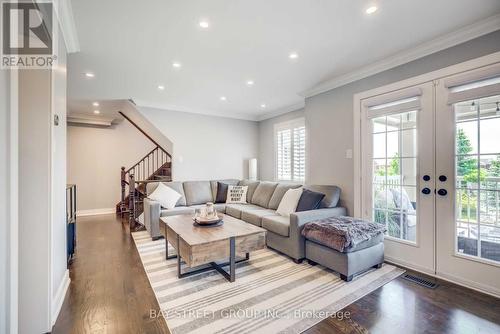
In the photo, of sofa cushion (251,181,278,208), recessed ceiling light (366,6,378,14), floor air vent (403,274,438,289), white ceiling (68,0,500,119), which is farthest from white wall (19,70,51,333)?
floor air vent (403,274,438,289)

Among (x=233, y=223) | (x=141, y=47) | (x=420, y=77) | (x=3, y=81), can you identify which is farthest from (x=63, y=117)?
(x=420, y=77)

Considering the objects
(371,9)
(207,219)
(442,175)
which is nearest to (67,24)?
(207,219)

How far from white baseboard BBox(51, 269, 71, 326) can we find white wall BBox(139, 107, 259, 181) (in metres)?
2.89

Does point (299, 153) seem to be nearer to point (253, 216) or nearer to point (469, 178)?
point (253, 216)

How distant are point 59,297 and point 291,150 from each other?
4343 millimetres

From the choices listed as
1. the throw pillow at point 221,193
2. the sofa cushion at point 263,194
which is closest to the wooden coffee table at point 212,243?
the sofa cushion at point 263,194

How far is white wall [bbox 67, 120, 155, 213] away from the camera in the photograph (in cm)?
598

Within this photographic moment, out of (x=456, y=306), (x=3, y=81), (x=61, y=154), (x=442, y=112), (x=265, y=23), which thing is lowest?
(x=456, y=306)

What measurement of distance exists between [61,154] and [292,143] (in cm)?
403

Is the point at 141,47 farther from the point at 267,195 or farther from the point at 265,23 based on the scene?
the point at 267,195

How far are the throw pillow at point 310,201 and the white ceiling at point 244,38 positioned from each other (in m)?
1.75

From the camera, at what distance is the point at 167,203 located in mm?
4090

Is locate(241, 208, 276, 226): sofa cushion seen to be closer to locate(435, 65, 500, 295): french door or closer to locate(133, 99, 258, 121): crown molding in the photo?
locate(435, 65, 500, 295): french door

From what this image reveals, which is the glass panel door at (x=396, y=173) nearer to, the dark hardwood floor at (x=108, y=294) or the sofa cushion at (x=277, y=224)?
the sofa cushion at (x=277, y=224)
